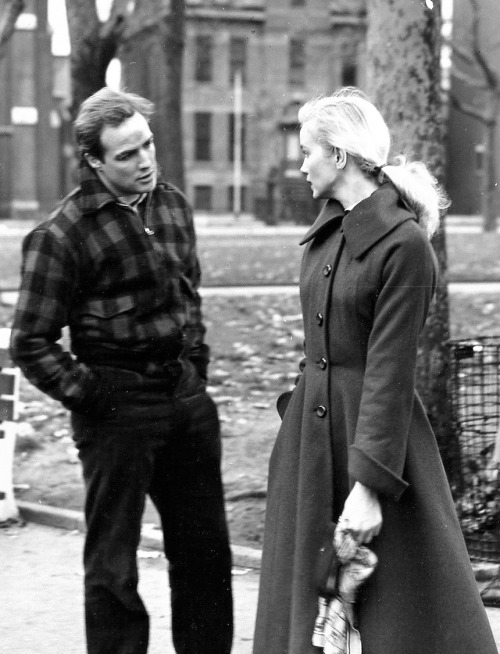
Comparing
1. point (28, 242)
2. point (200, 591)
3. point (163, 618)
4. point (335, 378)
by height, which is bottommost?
point (163, 618)

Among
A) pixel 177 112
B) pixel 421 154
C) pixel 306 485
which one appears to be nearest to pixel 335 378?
pixel 306 485

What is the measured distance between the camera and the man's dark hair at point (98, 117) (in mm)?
3594

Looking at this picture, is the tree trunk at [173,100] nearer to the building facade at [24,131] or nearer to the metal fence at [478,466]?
the metal fence at [478,466]

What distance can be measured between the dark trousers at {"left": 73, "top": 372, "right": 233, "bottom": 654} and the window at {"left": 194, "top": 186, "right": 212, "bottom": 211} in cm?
5200

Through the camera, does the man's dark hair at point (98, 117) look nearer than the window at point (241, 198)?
Yes

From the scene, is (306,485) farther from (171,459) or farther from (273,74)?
(273,74)

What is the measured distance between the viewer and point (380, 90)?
6.26 metres

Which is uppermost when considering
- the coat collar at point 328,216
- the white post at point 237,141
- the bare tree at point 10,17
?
the bare tree at point 10,17

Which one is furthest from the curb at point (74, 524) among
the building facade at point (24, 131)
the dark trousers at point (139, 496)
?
the building facade at point (24, 131)

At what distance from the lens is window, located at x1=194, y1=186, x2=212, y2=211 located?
55688 mm

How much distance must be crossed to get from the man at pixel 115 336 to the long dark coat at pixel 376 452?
0.56 meters

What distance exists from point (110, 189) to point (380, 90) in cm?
294

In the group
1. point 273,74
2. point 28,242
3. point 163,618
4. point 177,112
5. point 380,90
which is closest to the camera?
point 28,242

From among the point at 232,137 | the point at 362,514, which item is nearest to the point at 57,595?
the point at 362,514
